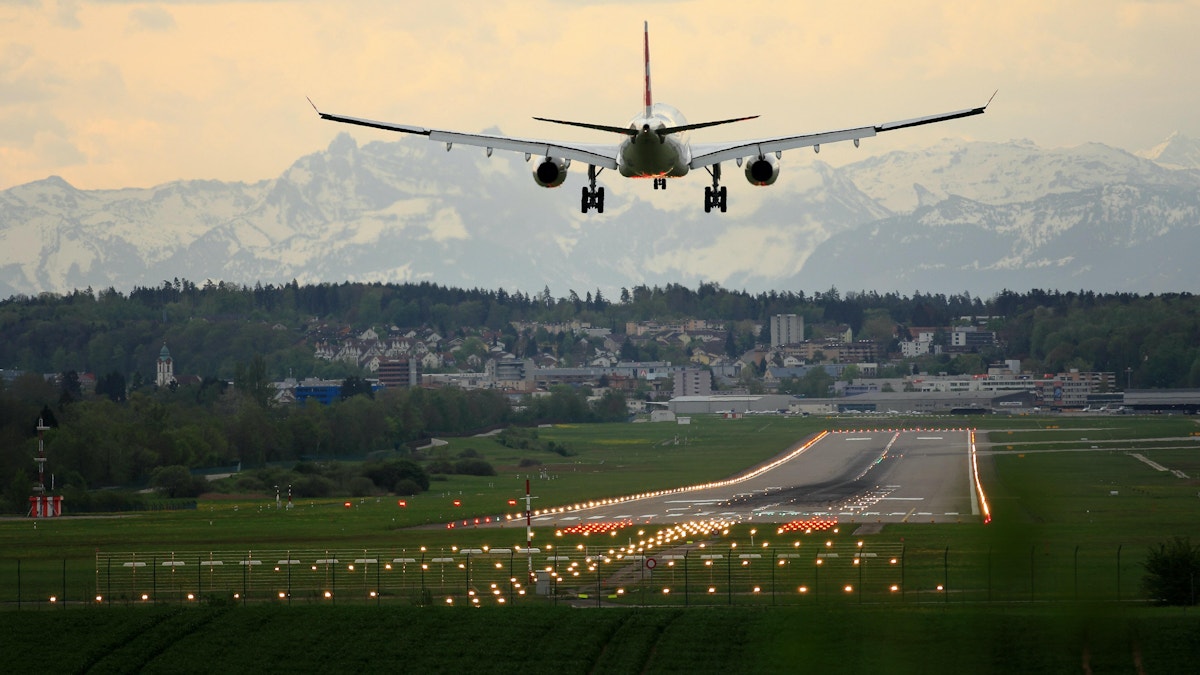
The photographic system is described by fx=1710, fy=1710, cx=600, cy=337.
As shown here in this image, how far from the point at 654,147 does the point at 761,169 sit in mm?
5889

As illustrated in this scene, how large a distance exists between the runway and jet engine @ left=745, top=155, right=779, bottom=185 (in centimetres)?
3807

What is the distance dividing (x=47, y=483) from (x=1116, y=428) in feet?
410

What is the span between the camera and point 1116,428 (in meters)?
200

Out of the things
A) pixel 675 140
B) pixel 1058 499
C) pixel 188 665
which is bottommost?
pixel 188 665

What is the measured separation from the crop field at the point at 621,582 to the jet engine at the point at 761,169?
14.5 meters

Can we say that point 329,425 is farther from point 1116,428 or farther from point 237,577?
point 237,577

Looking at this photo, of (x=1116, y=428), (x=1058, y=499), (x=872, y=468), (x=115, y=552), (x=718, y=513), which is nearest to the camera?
(x=1058, y=499)

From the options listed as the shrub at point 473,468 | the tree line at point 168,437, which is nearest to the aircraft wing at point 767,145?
the tree line at point 168,437

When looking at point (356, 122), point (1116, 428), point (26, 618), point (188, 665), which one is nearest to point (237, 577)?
point (26, 618)

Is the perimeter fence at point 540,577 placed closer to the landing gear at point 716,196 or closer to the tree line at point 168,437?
the landing gear at point 716,196

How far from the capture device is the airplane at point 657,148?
5925 centimetres

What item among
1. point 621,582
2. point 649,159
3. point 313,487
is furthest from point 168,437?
point 649,159

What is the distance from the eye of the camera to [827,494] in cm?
11869

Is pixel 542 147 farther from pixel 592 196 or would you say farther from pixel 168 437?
pixel 168 437
